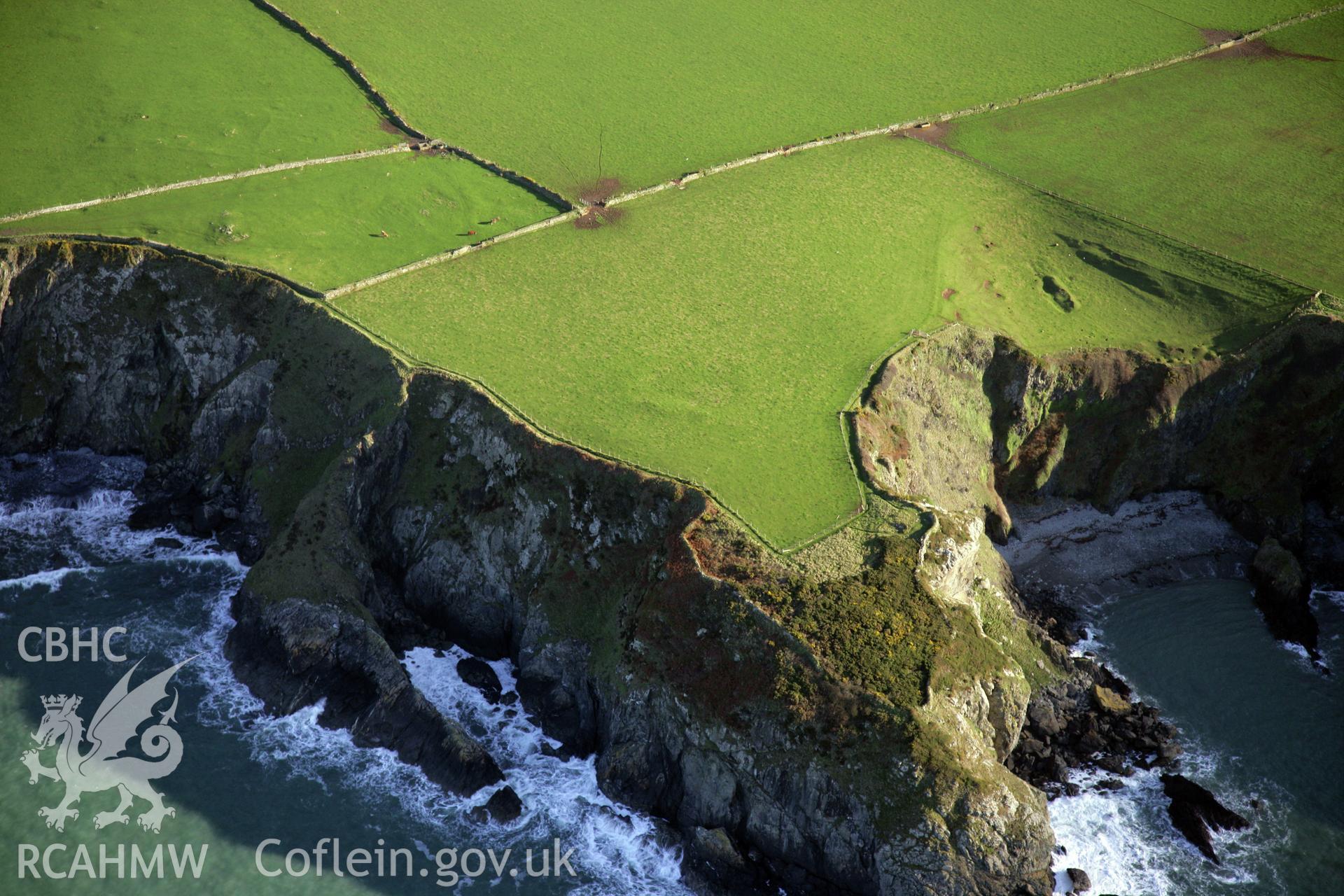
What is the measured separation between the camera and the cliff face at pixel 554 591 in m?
48.4

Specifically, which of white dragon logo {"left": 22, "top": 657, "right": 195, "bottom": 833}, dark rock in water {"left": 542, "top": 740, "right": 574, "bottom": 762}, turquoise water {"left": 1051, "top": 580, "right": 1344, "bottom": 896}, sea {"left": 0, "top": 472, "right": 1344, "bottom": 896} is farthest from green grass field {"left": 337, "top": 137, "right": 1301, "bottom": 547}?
white dragon logo {"left": 22, "top": 657, "right": 195, "bottom": 833}

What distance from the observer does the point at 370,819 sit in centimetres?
5022

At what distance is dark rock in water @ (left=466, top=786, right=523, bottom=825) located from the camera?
51094mm

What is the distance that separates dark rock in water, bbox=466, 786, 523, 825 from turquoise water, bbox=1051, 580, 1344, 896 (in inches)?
1068

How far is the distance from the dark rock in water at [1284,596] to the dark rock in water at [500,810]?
158ft

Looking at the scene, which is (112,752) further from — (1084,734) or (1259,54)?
(1259,54)

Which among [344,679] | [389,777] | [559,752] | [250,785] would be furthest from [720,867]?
[250,785]

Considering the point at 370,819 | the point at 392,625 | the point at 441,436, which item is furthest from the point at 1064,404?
the point at 370,819

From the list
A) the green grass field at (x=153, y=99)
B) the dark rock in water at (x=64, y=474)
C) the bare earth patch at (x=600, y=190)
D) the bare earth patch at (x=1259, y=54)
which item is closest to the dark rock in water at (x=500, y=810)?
the dark rock in water at (x=64, y=474)

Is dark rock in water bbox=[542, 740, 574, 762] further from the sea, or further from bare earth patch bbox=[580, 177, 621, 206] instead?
bare earth patch bbox=[580, 177, 621, 206]

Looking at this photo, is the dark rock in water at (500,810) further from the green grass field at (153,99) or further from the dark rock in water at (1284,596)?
the green grass field at (153,99)

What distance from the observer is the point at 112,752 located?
170 ft

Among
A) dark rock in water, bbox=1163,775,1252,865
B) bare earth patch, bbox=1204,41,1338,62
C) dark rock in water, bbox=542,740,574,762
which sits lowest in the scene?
dark rock in water, bbox=542,740,574,762

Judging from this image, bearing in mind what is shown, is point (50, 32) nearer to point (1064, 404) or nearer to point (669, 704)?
point (669, 704)
